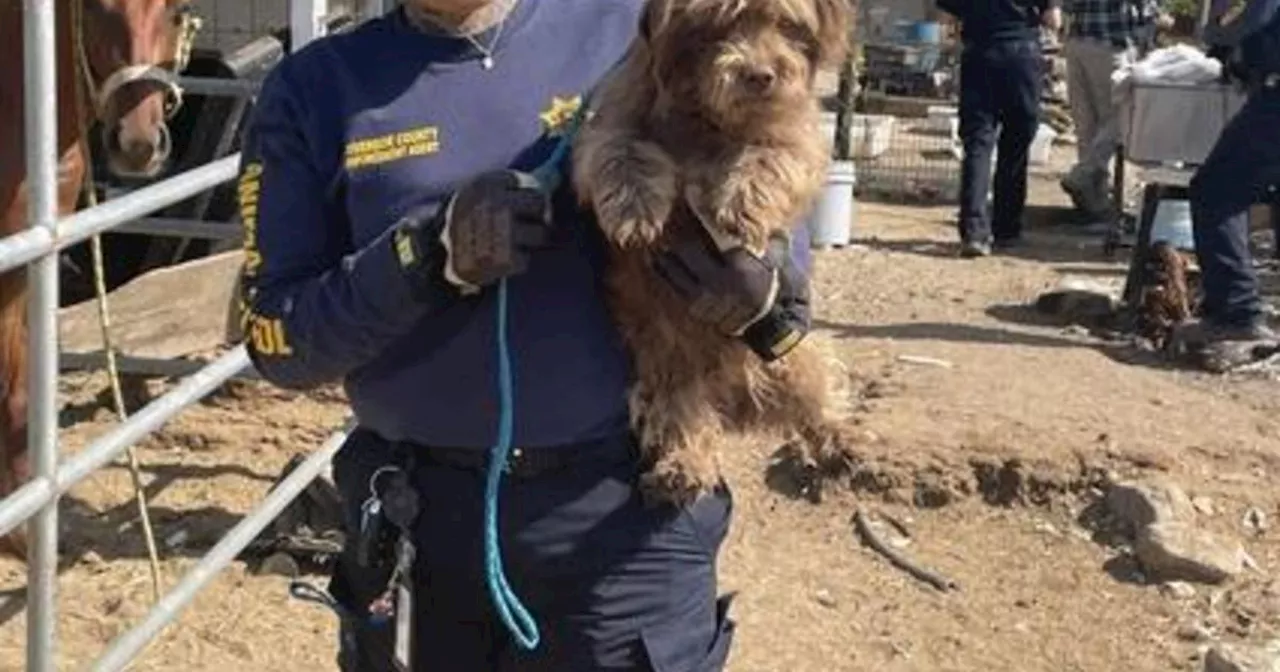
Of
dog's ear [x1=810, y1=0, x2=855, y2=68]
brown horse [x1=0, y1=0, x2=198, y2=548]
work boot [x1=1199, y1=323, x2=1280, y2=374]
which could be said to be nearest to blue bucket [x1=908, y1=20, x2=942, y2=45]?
work boot [x1=1199, y1=323, x2=1280, y2=374]

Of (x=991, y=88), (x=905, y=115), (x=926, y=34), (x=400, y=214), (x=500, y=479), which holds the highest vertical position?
(x=400, y=214)

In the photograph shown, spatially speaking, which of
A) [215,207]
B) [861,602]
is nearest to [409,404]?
[861,602]

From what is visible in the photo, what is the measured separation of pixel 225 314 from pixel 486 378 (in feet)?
13.6

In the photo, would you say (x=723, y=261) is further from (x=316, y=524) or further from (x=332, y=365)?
(x=316, y=524)

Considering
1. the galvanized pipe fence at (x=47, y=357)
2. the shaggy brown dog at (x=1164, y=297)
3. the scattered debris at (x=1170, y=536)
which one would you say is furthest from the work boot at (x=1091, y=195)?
the galvanized pipe fence at (x=47, y=357)

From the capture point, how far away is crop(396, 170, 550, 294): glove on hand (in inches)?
85.2

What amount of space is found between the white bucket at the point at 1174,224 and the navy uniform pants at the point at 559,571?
667cm

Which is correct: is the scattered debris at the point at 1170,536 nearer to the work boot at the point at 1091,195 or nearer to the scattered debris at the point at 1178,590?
the scattered debris at the point at 1178,590

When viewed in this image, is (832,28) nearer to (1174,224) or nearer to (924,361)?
(924,361)

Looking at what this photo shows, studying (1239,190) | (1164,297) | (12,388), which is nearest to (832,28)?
(12,388)

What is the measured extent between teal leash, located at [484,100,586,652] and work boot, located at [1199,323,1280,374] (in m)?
5.54

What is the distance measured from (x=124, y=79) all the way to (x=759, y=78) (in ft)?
8.06

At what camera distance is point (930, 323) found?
8.17m

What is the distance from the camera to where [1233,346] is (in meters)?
7.47
